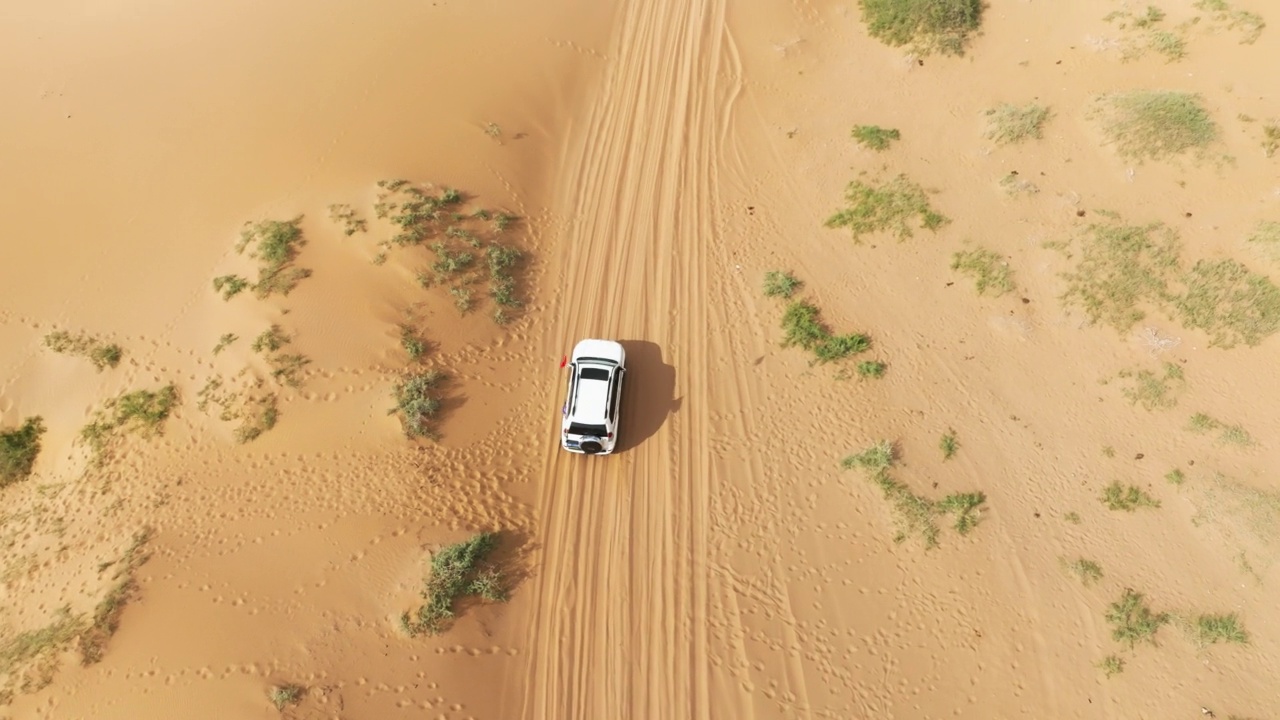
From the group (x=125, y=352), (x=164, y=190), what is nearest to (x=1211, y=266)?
(x=125, y=352)

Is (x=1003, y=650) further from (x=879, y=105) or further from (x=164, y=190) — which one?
(x=164, y=190)

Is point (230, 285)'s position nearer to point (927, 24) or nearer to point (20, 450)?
point (20, 450)

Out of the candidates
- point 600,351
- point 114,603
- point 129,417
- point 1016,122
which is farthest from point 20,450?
point 1016,122

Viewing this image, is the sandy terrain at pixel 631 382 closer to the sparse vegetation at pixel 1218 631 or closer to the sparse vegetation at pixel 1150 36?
the sparse vegetation at pixel 1218 631

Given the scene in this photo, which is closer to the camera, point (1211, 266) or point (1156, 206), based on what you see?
point (1211, 266)

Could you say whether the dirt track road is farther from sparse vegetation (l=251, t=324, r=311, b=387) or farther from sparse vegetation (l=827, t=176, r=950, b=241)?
sparse vegetation (l=251, t=324, r=311, b=387)

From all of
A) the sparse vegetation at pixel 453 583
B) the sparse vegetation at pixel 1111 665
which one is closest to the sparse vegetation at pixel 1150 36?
the sparse vegetation at pixel 1111 665

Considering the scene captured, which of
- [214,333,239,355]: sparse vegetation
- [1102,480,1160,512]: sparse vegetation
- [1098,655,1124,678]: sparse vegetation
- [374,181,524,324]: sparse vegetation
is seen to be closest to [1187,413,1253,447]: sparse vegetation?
[1102,480,1160,512]: sparse vegetation
